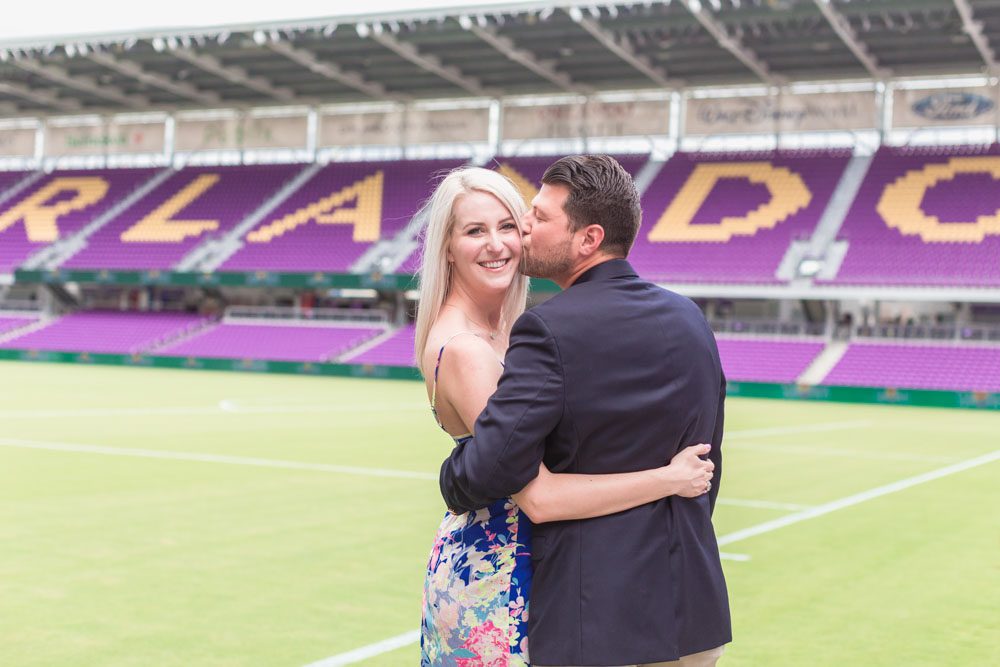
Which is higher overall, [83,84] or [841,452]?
[83,84]

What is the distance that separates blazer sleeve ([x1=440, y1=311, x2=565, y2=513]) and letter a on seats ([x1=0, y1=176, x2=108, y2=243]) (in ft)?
171

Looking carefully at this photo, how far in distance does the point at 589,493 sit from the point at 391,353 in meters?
39.5

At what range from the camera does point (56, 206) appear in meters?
53.3

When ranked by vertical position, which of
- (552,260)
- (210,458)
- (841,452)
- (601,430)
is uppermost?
(552,260)

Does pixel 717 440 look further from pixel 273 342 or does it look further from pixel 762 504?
pixel 273 342

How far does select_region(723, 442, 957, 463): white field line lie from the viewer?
1822 centimetres

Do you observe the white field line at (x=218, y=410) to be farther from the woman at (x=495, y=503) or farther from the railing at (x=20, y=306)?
the railing at (x=20, y=306)

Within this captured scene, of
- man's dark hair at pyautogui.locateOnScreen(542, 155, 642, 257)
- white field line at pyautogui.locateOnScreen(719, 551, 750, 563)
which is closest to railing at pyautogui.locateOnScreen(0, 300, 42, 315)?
white field line at pyautogui.locateOnScreen(719, 551, 750, 563)

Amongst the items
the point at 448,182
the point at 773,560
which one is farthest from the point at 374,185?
the point at 448,182

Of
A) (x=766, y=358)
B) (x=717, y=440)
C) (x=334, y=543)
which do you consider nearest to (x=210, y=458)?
(x=334, y=543)

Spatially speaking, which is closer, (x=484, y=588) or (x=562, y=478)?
(x=562, y=478)

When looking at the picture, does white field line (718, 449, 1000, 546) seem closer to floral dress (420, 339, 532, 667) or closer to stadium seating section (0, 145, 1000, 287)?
floral dress (420, 339, 532, 667)

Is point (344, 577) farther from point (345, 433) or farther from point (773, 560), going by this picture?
point (345, 433)

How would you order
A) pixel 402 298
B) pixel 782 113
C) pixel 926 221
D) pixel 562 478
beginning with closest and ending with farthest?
pixel 562 478 → pixel 926 221 → pixel 782 113 → pixel 402 298
